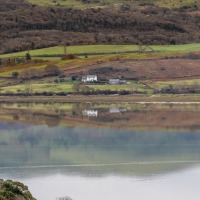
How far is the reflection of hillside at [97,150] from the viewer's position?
33375 mm

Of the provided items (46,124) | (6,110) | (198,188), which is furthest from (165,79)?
(198,188)

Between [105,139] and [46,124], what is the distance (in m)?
9.31

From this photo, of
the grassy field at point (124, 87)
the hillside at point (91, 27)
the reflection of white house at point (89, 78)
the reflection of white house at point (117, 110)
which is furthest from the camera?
the hillside at point (91, 27)

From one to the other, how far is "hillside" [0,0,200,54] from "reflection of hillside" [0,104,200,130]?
34398 millimetres

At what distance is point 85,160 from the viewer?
35.2m

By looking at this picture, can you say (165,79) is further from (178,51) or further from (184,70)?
(178,51)

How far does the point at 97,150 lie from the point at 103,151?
53 centimetres

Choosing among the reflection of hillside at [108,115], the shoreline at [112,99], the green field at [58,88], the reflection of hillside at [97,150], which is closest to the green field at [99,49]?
the green field at [58,88]

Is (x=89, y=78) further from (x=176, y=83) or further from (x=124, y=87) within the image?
(x=176, y=83)

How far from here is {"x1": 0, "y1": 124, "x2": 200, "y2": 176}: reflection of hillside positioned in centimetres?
3338

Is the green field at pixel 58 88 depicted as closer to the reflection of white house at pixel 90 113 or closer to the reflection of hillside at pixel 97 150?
the reflection of white house at pixel 90 113

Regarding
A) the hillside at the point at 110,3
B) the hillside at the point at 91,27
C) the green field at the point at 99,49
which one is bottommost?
the green field at the point at 99,49

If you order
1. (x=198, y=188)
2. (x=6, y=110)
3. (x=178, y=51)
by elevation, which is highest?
(x=178, y=51)

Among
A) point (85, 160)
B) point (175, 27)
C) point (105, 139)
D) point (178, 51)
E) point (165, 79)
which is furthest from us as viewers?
point (175, 27)
